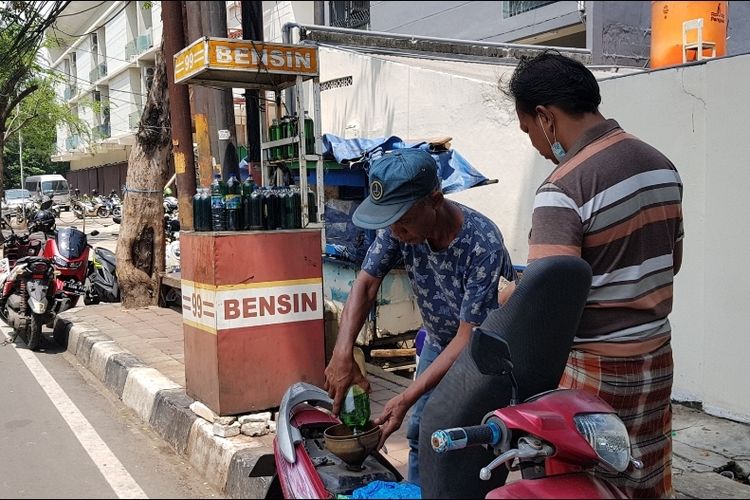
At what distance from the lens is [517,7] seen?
13.0 meters

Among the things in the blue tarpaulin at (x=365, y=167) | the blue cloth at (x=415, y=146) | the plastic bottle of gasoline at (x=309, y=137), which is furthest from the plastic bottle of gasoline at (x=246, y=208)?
the blue cloth at (x=415, y=146)

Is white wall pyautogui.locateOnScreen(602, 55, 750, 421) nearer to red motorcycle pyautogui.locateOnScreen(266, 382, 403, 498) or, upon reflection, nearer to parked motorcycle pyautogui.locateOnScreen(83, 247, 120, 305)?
red motorcycle pyautogui.locateOnScreen(266, 382, 403, 498)

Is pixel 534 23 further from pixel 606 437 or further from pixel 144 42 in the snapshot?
pixel 606 437

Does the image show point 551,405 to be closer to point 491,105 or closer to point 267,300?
point 267,300

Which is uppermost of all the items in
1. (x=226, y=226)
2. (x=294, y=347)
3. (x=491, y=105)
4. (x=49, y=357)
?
(x=491, y=105)

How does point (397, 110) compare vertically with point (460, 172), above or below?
above

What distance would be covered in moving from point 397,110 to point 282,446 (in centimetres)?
708

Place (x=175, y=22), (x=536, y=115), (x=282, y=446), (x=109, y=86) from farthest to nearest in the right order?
(x=109, y=86), (x=175, y=22), (x=282, y=446), (x=536, y=115)

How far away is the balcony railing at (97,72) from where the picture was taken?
12.6 m

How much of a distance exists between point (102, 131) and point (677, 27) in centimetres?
2190

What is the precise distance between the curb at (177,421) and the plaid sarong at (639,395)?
1271 mm

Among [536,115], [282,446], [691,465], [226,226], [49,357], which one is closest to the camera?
[536,115]

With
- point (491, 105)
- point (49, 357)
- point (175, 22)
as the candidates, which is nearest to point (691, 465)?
point (491, 105)

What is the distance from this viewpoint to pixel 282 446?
2275 millimetres
